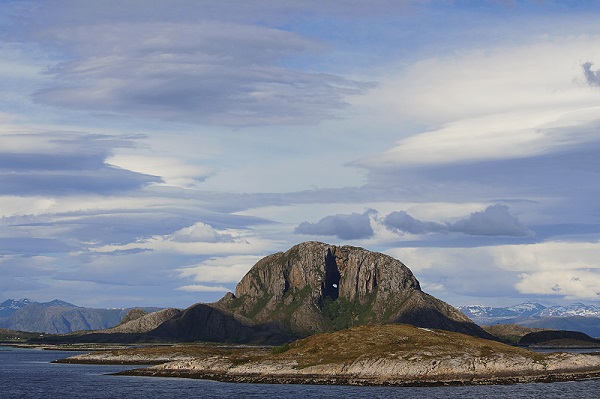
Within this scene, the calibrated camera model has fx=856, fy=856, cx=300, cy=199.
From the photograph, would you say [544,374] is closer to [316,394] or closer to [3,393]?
[316,394]

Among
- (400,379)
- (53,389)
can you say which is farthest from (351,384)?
(53,389)

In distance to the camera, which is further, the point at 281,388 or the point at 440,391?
the point at 281,388

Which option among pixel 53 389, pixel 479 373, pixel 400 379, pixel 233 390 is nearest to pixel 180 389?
pixel 233 390

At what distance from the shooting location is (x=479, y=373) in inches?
7717

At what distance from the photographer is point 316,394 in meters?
170

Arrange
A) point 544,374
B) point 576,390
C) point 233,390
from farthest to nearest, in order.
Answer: point 544,374 → point 233,390 → point 576,390

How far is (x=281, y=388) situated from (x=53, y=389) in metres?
54.5

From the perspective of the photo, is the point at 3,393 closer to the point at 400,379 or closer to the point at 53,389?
the point at 53,389

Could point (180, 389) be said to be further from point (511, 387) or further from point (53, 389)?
point (511, 387)

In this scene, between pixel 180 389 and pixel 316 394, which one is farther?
pixel 180 389

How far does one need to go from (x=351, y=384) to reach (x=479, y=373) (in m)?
29.7

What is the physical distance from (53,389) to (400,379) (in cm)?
8011

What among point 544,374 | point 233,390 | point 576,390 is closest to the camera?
point 576,390

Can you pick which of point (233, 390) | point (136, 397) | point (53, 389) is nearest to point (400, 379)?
point (233, 390)
